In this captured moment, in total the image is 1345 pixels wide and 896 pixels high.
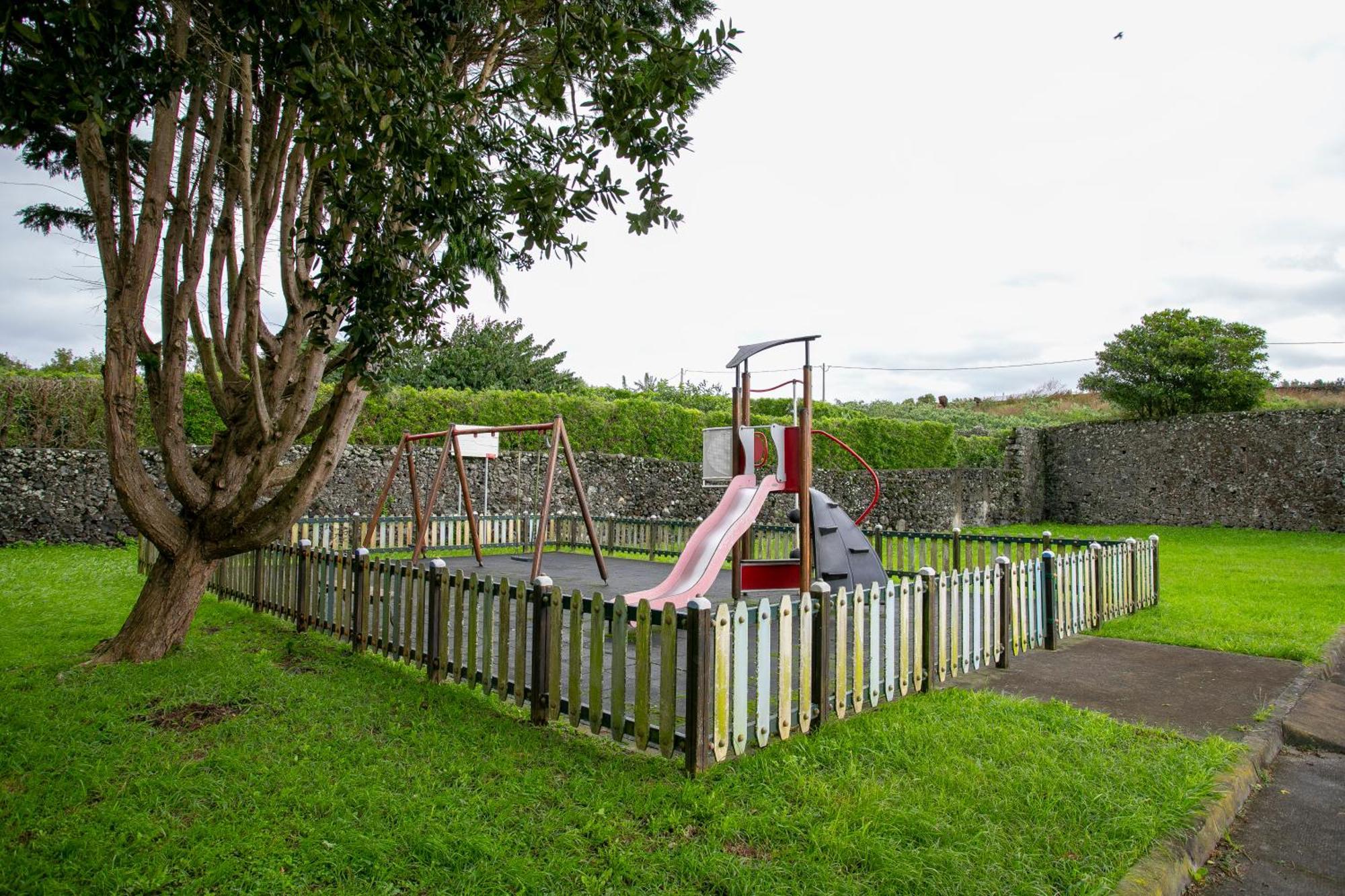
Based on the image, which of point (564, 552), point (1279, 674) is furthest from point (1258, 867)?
point (564, 552)

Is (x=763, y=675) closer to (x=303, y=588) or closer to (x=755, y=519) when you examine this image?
(x=755, y=519)

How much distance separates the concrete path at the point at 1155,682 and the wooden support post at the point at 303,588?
5.94 meters

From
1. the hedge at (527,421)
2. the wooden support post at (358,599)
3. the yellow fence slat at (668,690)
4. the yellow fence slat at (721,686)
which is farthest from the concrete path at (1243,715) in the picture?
the hedge at (527,421)

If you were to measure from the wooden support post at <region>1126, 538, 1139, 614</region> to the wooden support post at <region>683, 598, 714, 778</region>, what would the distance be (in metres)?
6.85

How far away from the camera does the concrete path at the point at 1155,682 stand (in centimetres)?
505

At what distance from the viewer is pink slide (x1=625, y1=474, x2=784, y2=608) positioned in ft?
25.7

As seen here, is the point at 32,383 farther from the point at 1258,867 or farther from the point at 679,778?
the point at 1258,867

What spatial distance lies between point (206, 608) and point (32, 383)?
26.9 feet

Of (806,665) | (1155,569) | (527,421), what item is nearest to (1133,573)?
(1155,569)

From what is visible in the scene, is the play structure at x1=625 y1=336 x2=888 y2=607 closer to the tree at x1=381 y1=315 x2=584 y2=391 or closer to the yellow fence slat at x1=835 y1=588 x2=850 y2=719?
the yellow fence slat at x1=835 y1=588 x2=850 y2=719

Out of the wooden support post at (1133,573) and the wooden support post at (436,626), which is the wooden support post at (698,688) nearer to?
the wooden support post at (436,626)

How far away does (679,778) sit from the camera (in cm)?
393

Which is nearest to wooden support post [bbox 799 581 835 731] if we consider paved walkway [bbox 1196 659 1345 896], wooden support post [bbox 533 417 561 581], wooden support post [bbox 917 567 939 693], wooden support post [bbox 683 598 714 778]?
wooden support post [bbox 683 598 714 778]

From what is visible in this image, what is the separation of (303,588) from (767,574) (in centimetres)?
489
